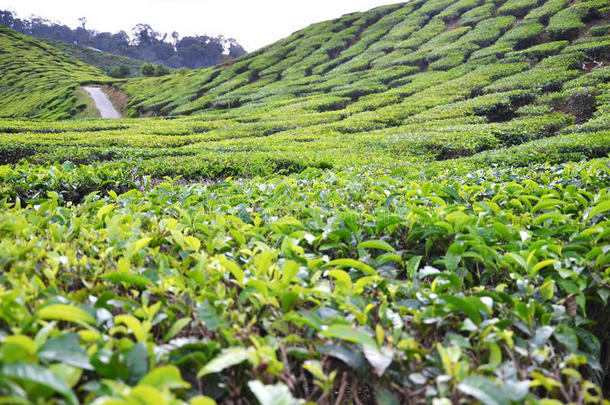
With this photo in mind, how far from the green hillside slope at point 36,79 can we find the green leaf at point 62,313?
41.1 m

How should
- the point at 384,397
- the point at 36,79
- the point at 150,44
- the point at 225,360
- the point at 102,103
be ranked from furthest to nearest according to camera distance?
1. the point at 150,44
2. the point at 36,79
3. the point at 102,103
4. the point at 384,397
5. the point at 225,360

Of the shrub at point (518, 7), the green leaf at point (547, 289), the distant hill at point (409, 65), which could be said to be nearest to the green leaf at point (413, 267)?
the green leaf at point (547, 289)

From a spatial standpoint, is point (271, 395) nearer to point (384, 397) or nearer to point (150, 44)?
point (384, 397)

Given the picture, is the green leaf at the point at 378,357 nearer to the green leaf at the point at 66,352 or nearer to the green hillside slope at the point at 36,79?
the green leaf at the point at 66,352

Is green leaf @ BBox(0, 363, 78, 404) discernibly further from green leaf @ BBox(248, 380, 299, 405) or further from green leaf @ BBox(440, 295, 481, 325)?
green leaf @ BBox(440, 295, 481, 325)

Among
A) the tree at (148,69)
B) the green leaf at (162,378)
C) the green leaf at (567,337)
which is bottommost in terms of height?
the green leaf at (567,337)

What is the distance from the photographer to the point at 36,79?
4753cm

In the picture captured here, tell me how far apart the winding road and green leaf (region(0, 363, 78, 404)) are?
38.8m

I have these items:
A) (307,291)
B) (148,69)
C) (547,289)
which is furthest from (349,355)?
(148,69)

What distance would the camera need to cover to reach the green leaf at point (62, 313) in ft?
3.01

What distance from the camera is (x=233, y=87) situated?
29828 millimetres

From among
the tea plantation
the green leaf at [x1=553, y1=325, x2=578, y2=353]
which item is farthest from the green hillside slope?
the green leaf at [x1=553, y1=325, x2=578, y2=353]

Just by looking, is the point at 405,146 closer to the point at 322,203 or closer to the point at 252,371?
the point at 322,203

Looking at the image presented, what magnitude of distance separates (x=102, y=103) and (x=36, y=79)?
19282 mm
